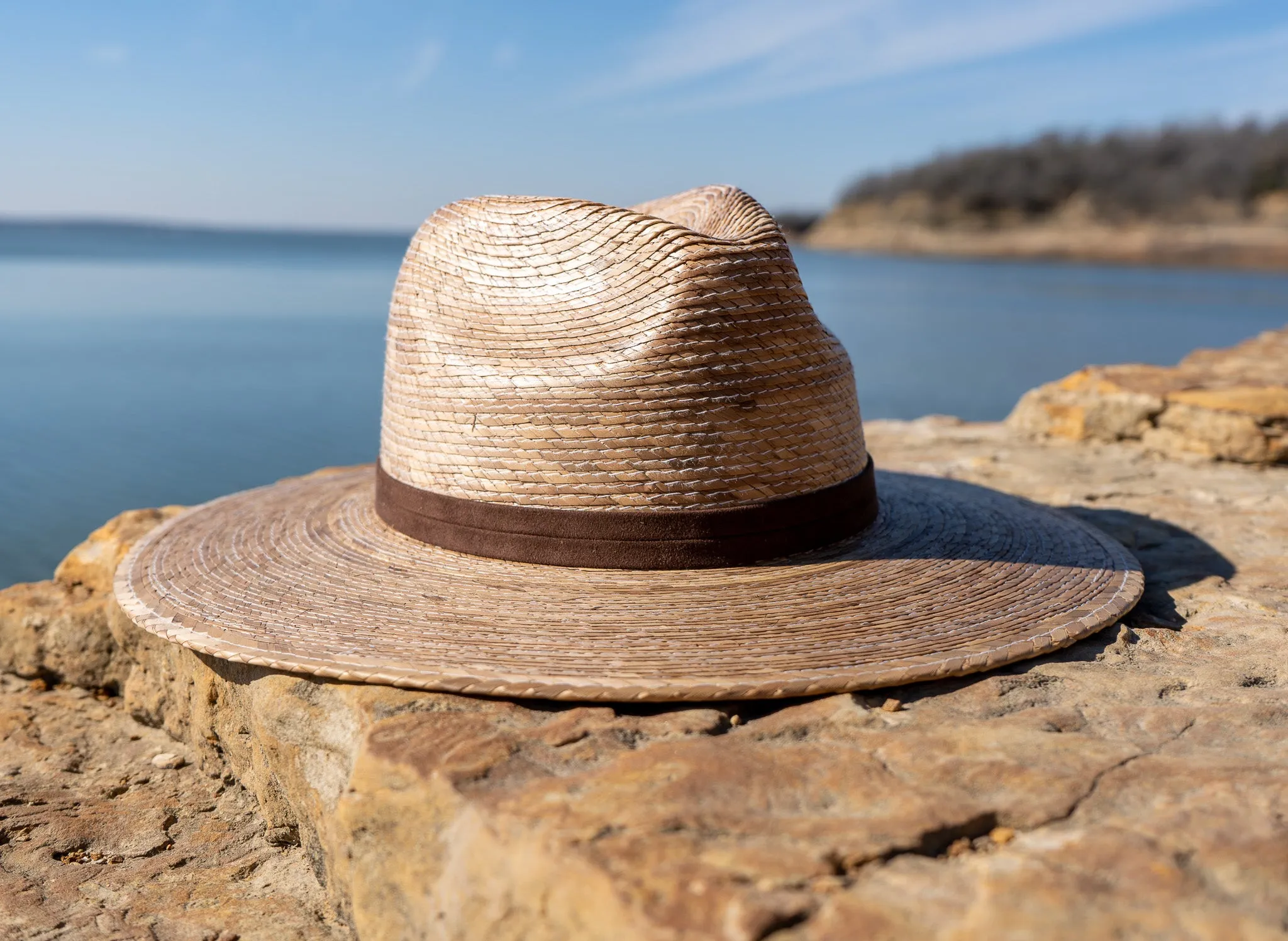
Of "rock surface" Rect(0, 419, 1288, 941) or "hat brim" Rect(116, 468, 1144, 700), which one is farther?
"hat brim" Rect(116, 468, 1144, 700)

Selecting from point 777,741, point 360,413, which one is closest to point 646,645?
point 777,741

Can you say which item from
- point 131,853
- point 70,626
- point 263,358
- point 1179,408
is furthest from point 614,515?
point 263,358

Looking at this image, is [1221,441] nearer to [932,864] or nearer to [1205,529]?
[1205,529]

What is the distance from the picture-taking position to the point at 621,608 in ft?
8.69

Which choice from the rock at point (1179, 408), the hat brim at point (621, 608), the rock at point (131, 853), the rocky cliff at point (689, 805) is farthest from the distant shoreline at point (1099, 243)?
the rock at point (131, 853)

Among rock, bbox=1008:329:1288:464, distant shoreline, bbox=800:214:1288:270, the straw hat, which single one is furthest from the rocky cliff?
distant shoreline, bbox=800:214:1288:270

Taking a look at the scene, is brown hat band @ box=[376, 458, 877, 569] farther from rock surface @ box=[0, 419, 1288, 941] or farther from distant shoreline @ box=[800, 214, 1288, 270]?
distant shoreline @ box=[800, 214, 1288, 270]

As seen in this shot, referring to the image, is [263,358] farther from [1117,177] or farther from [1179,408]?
[1117,177]

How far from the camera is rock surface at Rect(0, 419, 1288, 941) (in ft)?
5.43

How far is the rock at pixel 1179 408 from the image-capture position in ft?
16.7

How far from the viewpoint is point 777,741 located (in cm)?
218

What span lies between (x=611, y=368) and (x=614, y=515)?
1.29 ft

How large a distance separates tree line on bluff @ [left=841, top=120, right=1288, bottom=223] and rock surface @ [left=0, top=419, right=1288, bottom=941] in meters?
43.4

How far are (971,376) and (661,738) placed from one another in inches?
472
